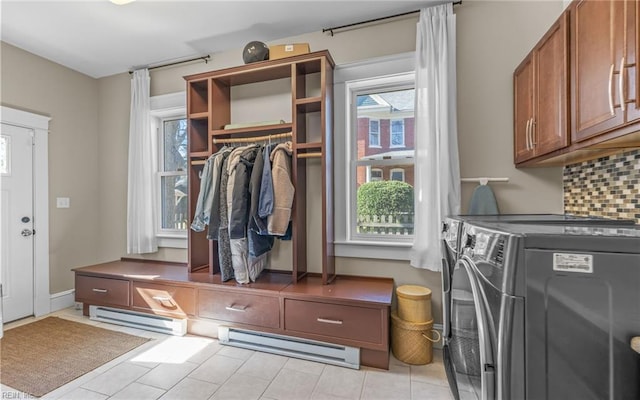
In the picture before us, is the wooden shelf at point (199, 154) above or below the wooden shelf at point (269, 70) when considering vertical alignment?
below

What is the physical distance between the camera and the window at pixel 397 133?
8.47 ft

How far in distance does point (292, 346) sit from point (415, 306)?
0.97 metres

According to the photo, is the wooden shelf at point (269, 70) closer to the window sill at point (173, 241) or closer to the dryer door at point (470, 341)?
the window sill at point (173, 241)

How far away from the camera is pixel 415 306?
84.4 inches

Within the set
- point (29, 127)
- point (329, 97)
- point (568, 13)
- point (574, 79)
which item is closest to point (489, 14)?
point (568, 13)

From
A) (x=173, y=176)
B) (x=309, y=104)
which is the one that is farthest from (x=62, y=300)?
(x=309, y=104)

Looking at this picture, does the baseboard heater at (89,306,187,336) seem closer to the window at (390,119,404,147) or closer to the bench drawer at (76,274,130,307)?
the bench drawer at (76,274,130,307)

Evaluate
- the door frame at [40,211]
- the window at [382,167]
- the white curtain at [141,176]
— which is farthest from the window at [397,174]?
the door frame at [40,211]

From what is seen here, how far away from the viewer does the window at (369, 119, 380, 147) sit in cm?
264

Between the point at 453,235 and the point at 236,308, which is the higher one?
the point at 453,235

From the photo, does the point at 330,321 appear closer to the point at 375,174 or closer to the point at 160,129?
the point at 375,174

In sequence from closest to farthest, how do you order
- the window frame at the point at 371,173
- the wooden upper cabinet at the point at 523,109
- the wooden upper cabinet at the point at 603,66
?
the wooden upper cabinet at the point at 603,66
the wooden upper cabinet at the point at 523,109
the window frame at the point at 371,173

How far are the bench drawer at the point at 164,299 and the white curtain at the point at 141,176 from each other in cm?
71

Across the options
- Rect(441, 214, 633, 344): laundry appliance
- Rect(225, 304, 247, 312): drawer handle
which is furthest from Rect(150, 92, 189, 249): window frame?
Rect(441, 214, 633, 344): laundry appliance
